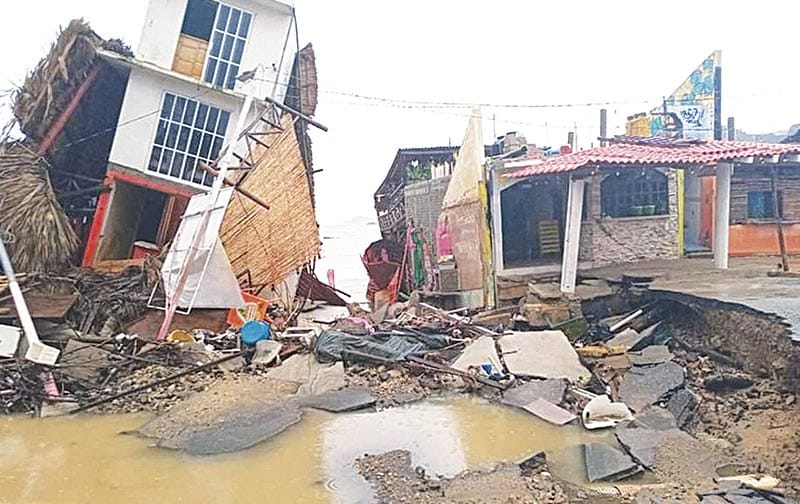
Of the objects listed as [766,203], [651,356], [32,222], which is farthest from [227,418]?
[766,203]

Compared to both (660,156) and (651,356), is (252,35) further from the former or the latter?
(651,356)

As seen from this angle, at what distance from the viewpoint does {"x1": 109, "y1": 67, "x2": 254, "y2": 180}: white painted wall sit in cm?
1484

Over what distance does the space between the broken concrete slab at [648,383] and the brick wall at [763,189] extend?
8.72 meters

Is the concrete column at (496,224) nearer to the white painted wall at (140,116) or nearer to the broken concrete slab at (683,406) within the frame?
the broken concrete slab at (683,406)

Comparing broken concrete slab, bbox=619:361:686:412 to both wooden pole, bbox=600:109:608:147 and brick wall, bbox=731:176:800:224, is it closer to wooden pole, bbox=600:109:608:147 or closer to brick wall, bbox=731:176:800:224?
brick wall, bbox=731:176:800:224

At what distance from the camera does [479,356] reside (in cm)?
941

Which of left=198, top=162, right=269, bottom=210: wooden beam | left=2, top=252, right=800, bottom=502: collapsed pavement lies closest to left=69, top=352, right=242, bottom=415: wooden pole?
left=2, top=252, right=800, bottom=502: collapsed pavement

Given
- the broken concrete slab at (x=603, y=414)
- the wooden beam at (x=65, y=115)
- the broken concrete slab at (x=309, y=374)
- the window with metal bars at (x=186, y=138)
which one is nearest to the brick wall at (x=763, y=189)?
the broken concrete slab at (x=603, y=414)

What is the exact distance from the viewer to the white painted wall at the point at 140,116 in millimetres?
14844

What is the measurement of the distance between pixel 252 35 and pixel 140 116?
3259 mm

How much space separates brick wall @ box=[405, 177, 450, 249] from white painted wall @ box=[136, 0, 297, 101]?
16.4 feet

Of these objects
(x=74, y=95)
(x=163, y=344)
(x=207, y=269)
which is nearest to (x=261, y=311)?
(x=207, y=269)

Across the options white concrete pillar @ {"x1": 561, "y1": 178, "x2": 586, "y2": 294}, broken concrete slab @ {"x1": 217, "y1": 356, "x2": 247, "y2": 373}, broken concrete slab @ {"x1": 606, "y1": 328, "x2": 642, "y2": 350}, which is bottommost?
broken concrete slab @ {"x1": 217, "y1": 356, "x2": 247, "y2": 373}

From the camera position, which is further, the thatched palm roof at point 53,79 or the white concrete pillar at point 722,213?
the thatched palm roof at point 53,79
